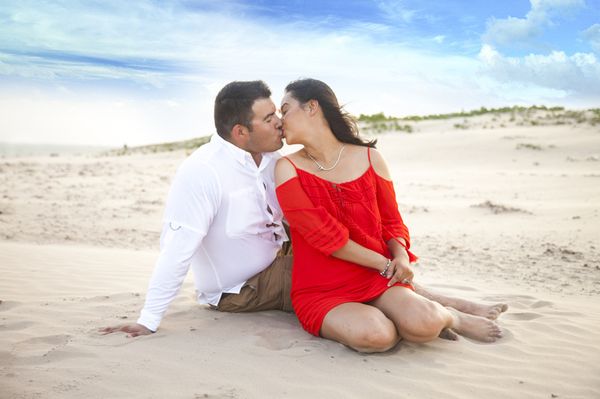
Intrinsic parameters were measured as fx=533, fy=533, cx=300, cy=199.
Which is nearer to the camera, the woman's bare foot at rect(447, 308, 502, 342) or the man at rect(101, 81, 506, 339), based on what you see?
the man at rect(101, 81, 506, 339)

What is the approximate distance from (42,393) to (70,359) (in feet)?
1.45

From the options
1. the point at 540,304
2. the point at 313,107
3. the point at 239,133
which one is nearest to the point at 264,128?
the point at 239,133

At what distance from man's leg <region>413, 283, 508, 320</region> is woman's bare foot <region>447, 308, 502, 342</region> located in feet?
0.80

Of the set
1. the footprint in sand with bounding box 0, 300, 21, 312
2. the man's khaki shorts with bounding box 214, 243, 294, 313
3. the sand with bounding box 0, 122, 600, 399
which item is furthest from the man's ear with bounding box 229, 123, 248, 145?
the footprint in sand with bounding box 0, 300, 21, 312

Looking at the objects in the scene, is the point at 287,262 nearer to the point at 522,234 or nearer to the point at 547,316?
the point at 547,316

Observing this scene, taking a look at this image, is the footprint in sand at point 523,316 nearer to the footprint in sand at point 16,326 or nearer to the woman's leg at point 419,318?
the woman's leg at point 419,318

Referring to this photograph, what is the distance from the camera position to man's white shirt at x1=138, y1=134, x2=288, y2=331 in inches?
135

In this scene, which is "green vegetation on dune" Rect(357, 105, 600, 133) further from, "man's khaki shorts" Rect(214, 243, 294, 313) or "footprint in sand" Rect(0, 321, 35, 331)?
"footprint in sand" Rect(0, 321, 35, 331)

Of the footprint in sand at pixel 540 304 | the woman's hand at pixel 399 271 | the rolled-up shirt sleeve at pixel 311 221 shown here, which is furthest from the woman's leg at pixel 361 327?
the footprint in sand at pixel 540 304

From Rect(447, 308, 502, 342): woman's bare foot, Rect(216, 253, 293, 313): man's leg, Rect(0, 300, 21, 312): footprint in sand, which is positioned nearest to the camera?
Rect(447, 308, 502, 342): woman's bare foot

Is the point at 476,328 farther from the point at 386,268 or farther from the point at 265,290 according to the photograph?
the point at 265,290

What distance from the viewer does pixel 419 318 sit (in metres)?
3.29

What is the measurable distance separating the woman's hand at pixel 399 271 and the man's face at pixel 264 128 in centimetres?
117

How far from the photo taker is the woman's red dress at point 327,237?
135 inches
